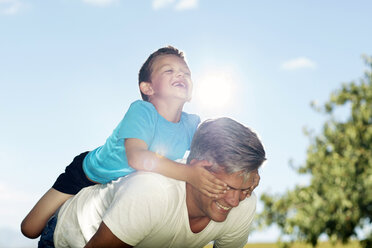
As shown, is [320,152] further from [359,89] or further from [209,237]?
[209,237]

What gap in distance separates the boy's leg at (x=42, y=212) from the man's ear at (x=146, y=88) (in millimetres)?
1396

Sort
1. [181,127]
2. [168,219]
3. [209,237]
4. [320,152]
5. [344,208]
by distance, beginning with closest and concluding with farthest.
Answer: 1. [168,219]
2. [209,237]
3. [181,127]
4. [344,208]
5. [320,152]

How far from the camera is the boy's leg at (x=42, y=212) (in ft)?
15.2

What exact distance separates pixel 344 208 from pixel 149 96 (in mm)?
10343

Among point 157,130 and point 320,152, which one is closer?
point 157,130

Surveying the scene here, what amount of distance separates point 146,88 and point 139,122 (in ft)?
2.73

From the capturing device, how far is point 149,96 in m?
5.08

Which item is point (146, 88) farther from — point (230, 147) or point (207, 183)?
point (207, 183)

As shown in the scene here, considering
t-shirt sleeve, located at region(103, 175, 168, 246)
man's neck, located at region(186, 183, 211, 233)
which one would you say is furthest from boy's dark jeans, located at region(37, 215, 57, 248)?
man's neck, located at region(186, 183, 211, 233)

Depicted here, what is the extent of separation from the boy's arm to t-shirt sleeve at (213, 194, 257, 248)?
2.76ft

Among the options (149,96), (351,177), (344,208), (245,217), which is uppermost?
(149,96)

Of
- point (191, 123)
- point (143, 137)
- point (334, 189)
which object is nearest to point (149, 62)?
point (191, 123)

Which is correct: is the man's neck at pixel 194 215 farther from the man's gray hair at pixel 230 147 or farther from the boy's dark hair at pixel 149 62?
the boy's dark hair at pixel 149 62

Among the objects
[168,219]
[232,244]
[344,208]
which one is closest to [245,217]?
[232,244]
